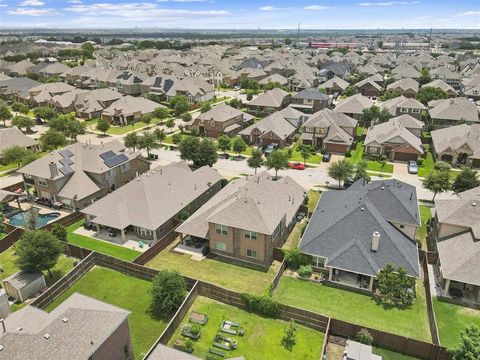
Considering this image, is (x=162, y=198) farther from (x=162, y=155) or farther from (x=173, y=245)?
(x=162, y=155)

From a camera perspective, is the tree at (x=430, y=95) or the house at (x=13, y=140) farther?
the tree at (x=430, y=95)

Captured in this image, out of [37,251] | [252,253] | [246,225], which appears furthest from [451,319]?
[37,251]

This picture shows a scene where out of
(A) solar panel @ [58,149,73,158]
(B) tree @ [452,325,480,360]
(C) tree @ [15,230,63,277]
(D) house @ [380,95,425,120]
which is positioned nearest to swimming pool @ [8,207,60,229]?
(A) solar panel @ [58,149,73,158]

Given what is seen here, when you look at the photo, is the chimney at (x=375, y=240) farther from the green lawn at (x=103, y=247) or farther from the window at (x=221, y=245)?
the green lawn at (x=103, y=247)

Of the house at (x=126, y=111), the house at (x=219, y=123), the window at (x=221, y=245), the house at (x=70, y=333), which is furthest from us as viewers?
the house at (x=126, y=111)

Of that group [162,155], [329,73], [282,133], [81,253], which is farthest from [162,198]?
[329,73]

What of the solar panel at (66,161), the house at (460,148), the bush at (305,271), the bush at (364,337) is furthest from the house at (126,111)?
the bush at (364,337)
